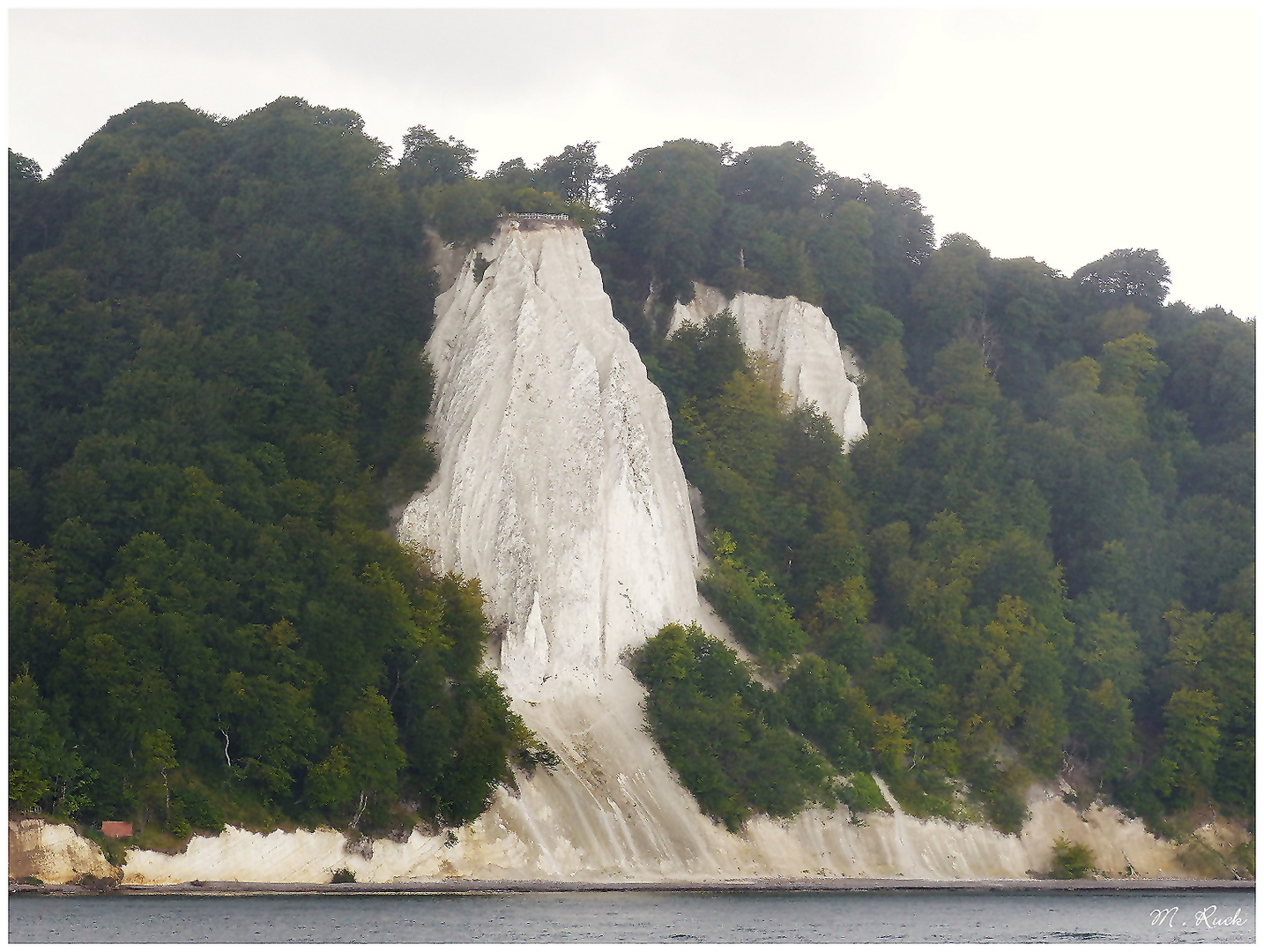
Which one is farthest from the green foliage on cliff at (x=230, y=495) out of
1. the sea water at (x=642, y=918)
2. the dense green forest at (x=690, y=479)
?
the sea water at (x=642, y=918)

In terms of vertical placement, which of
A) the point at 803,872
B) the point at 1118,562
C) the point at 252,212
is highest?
the point at 252,212

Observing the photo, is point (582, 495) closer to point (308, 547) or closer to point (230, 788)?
point (308, 547)

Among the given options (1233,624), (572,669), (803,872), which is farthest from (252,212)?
(1233,624)
